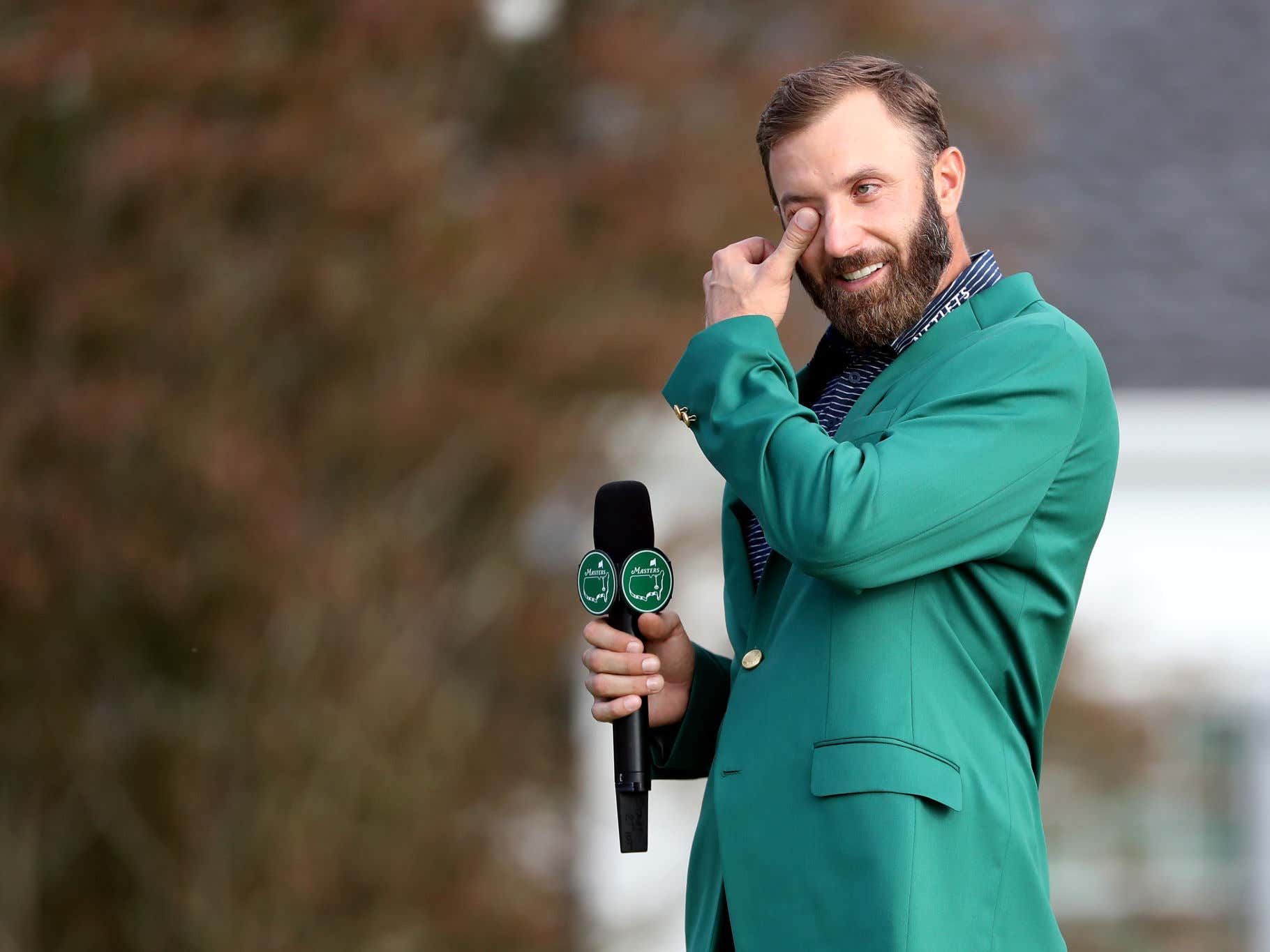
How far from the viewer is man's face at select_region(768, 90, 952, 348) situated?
243 centimetres

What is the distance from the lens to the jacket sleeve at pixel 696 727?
275cm

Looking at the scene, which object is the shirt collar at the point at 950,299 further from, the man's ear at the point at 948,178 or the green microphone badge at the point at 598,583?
the green microphone badge at the point at 598,583

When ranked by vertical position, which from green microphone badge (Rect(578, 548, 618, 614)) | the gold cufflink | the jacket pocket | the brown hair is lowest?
the jacket pocket

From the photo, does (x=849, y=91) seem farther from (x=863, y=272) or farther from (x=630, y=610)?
(x=630, y=610)

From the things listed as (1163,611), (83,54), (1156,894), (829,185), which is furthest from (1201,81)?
(829,185)

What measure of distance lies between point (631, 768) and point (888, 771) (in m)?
0.39

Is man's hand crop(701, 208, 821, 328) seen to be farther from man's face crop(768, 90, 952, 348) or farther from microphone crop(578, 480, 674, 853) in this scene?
microphone crop(578, 480, 674, 853)

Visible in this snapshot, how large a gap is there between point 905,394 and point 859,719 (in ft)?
1.33

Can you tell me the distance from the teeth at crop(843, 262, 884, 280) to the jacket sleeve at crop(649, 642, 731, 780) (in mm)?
603

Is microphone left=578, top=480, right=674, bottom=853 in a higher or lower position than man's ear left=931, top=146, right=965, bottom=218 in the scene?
lower

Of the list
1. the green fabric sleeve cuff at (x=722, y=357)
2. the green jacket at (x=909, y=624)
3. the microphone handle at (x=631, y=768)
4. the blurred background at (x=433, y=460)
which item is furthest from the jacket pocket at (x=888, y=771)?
the blurred background at (x=433, y=460)

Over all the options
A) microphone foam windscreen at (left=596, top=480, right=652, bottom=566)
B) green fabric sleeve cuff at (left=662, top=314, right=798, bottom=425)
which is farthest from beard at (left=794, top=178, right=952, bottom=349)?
microphone foam windscreen at (left=596, top=480, right=652, bottom=566)

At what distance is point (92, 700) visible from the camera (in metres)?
7.49

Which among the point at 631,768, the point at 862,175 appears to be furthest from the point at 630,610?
the point at 862,175
